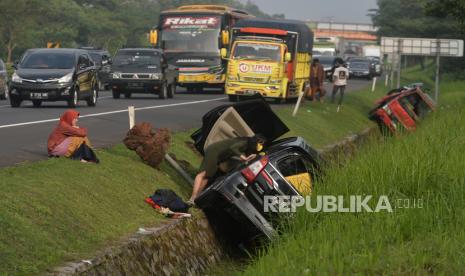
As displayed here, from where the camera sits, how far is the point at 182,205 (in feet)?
46.5

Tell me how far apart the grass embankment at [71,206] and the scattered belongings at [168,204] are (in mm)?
130

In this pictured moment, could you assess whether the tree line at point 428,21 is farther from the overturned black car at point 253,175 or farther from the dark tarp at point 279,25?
the overturned black car at point 253,175

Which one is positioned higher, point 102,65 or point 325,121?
point 325,121

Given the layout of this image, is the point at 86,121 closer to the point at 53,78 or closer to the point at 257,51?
the point at 53,78

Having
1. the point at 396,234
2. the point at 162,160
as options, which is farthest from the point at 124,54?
the point at 396,234

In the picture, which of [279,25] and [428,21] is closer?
[279,25]

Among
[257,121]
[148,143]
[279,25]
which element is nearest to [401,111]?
[279,25]

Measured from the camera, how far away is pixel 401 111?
31.8 m

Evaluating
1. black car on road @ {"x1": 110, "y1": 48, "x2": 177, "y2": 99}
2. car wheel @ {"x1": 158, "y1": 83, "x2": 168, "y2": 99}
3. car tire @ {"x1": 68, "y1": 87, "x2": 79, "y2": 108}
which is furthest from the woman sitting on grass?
car wheel @ {"x1": 158, "y1": 83, "x2": 168, "y2": 99}

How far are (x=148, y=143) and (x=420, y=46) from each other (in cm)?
3876

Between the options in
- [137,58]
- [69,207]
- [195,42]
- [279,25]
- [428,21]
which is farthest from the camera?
[428,21]

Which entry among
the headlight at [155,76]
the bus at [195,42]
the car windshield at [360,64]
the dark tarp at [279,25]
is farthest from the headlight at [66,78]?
the car windshield at [360,64]

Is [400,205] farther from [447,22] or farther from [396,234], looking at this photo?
[447,22]

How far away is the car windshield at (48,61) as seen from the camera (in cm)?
3322
